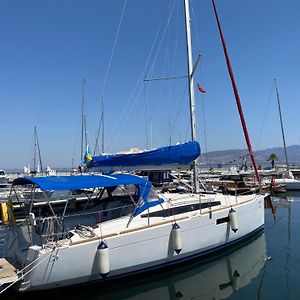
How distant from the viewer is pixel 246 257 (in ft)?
37.2

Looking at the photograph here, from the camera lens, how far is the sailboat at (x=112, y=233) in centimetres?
786

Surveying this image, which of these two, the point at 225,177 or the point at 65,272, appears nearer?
the point at 65,272

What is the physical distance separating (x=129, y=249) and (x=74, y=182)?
223cm

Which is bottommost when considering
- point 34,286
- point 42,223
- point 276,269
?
point 276,269

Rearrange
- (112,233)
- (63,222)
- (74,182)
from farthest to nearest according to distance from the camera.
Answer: (63,222) → (74,182) → (112,233)

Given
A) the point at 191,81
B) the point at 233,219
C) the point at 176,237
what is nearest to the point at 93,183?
the point at 176,237

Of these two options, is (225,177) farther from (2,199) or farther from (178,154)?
(178,154)

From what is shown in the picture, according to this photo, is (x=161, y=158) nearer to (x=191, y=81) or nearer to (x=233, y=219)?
(x=233, y=219)

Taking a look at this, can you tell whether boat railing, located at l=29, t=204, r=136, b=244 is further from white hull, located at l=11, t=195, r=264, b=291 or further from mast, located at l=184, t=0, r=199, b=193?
A: mast, located at l=184, t=0, r=199, b=193

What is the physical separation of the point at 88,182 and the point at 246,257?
601 centimetres

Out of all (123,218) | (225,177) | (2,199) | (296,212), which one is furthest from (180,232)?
(225,177)

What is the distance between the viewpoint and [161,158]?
1222 cm

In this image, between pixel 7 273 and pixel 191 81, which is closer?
pixel 7 273

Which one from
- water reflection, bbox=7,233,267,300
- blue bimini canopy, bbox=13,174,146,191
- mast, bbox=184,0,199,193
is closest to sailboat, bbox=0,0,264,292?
blue bimini canopy, bbox=13,174,146,191
